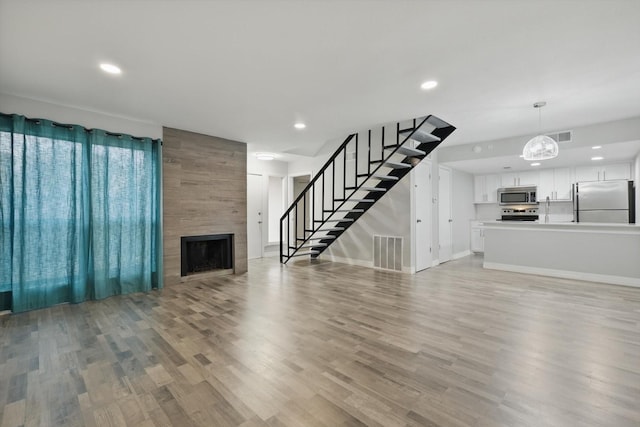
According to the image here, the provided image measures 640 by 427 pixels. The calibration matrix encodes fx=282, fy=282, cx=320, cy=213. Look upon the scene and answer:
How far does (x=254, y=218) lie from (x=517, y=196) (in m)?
6.90

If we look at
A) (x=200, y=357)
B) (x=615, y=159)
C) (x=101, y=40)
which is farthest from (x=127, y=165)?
(x=615, y=159)

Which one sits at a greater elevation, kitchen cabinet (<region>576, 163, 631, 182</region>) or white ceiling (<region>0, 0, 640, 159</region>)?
white ceiling (<region>0, 0, 640, 159</region>)

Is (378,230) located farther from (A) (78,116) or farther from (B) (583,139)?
(A) (78,116)

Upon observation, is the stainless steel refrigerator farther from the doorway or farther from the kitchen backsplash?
the doorway

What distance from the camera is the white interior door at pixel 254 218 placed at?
7340 mm

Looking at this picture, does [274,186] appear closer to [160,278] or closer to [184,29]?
[160,278]

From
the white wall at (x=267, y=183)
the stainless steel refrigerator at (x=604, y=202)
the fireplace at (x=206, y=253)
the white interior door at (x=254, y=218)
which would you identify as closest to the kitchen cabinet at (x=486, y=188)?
the stainless steel refrigerator at (x=604, y=202)

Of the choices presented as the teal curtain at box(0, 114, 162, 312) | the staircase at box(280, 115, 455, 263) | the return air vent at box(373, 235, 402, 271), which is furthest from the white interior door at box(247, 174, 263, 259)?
the return air vent at box(373, 235, 402, 271)

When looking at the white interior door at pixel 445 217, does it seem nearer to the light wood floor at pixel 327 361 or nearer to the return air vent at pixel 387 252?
the return air vent at pixel 387 252

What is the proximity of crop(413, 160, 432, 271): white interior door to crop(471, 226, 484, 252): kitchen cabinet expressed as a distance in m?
2.74

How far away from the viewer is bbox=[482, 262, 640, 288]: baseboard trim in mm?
4543

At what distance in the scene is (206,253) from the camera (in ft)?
17.9

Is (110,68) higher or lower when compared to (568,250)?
higher

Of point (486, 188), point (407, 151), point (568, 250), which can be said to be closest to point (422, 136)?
point (407, 151)
